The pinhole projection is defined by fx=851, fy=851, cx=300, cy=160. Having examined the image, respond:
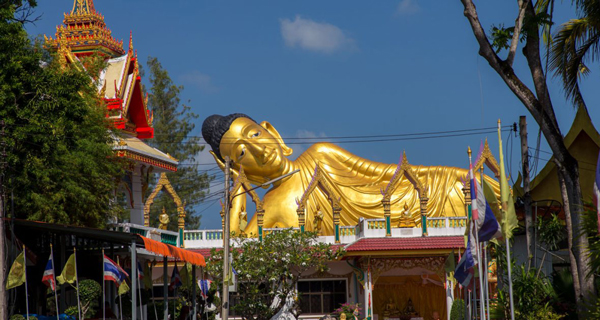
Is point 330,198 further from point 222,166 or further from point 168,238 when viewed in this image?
point 222,166

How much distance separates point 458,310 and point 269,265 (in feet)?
20.8

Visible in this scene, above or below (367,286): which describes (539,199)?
above

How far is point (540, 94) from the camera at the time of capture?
16.5 meters

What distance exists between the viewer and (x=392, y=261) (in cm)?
3047

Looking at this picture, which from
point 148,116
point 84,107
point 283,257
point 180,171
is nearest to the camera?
point 84,107

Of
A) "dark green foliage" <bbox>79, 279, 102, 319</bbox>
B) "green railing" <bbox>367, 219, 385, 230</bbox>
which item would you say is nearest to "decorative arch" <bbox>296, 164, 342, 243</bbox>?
"green railing" <bbox>367, 219, 385, 230</bbox>

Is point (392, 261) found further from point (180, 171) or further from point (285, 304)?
point (180, 171)

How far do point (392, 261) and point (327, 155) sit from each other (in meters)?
9.08

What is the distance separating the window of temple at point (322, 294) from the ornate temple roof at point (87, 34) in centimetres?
1194

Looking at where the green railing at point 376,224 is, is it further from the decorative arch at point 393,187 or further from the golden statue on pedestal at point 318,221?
the golden statue on pedestal at point 318,221

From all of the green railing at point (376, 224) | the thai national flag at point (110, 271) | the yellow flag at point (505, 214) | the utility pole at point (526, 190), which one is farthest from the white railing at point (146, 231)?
the yellow flag at point (505, 214)

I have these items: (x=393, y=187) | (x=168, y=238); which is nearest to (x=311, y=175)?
(x=393, y=187)

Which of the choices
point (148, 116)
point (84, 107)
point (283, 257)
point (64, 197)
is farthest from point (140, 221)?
point (84, 107)

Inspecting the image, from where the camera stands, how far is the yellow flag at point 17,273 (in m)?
18.4
